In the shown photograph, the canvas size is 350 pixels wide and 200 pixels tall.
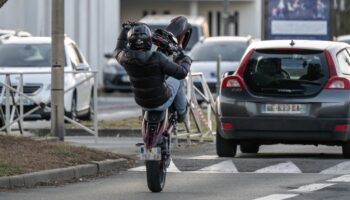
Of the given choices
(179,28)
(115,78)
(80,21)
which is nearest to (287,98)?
(179,28)

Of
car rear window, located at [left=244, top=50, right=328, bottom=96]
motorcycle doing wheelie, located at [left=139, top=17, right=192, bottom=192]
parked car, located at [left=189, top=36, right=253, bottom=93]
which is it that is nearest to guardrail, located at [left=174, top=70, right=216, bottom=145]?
car rear window, located at [left=244, top=50, right=328, bottom=96]

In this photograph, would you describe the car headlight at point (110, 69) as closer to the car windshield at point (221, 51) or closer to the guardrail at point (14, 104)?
the car windshield at point (221, 51)

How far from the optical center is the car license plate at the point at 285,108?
52.7ft

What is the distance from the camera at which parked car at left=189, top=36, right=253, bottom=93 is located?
104 ft

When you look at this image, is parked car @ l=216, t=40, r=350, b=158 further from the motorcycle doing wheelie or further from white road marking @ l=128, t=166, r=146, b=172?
the motorcycle doing wheelie

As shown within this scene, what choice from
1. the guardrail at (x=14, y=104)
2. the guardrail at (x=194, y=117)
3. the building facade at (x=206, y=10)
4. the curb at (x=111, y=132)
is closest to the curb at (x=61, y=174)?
the guardrail at (x=194, y=117)

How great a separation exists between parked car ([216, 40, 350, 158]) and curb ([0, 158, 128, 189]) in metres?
1.64

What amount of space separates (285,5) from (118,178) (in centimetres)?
1502

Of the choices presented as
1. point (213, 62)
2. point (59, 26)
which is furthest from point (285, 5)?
point (59, 26)

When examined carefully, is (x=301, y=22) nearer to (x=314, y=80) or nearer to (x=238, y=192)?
(x=314, y=80)

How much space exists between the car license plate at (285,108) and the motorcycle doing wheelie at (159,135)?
309 cm

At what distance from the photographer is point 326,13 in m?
28.6

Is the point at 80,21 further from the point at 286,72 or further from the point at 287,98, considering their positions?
the point at 287,98

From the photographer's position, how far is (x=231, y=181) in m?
13.8
